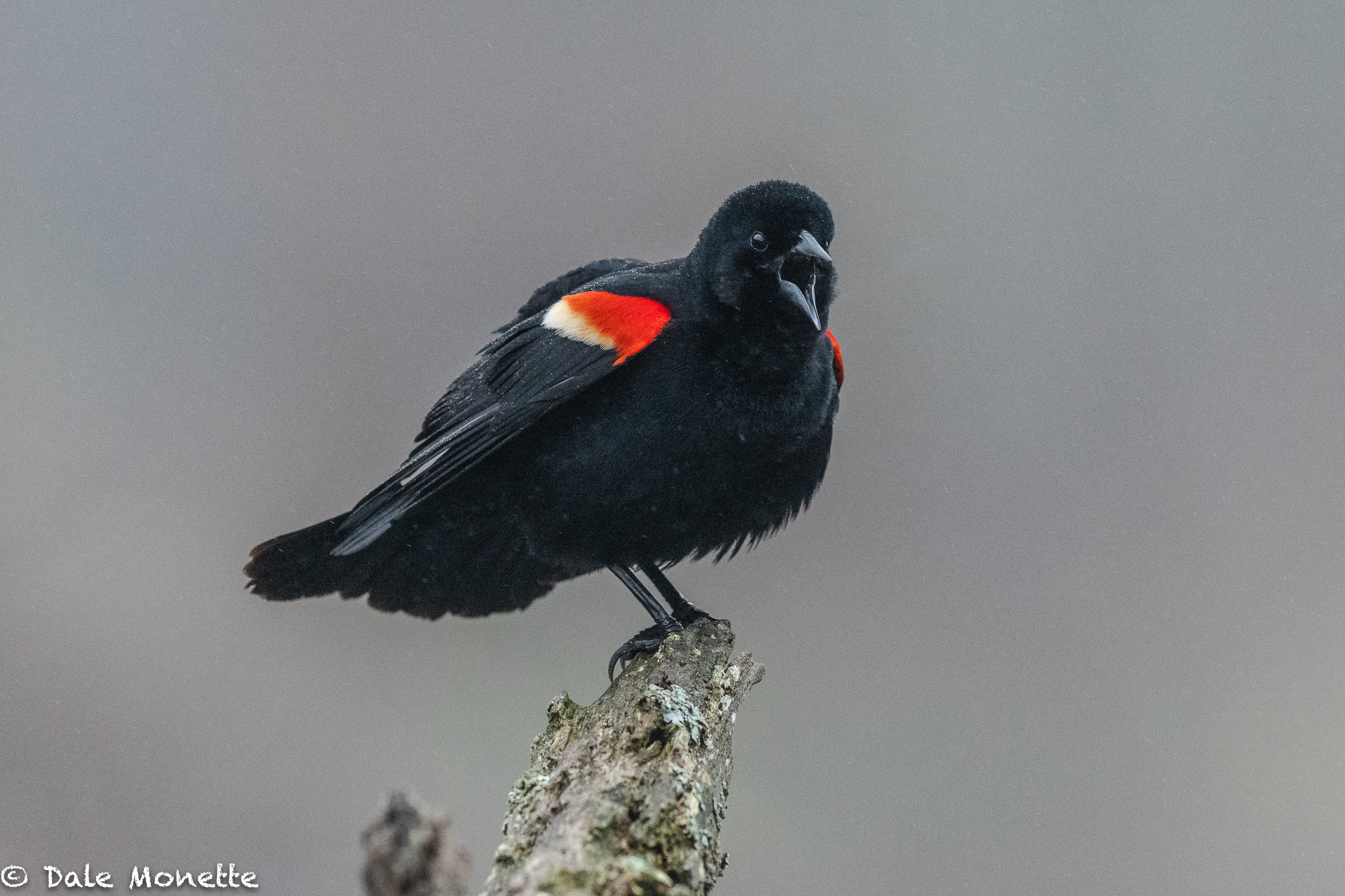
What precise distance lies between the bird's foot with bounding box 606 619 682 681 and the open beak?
110 centimetres

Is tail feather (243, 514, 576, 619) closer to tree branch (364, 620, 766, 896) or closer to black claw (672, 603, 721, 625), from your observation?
black claw (672, 603, 721, 625)

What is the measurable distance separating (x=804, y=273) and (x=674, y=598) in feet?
4.12

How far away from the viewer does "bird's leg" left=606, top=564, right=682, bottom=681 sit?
367cm

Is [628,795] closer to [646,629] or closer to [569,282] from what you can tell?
[646,629]

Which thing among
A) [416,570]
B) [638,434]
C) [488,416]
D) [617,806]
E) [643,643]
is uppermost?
[488,416]

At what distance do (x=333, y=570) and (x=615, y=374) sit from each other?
4.22 feet

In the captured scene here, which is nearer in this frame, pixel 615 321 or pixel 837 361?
pixel 615 321

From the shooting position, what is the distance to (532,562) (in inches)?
161

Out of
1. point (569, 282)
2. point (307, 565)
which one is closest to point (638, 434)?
point (569, 282)

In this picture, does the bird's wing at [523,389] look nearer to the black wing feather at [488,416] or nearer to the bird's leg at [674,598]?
the black wing feather at [488,416]

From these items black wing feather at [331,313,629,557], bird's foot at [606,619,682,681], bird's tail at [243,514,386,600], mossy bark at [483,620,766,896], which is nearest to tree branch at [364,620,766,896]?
mossy bark at [483,620,766,896]

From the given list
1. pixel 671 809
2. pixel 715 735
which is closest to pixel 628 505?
pixel 715 735

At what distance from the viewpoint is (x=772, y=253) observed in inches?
137

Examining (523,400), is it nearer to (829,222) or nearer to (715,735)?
(829,222)
